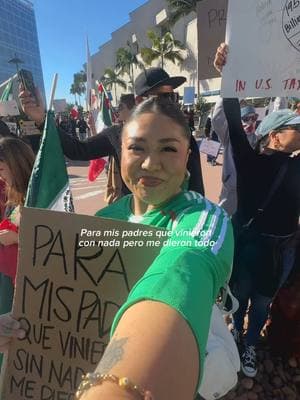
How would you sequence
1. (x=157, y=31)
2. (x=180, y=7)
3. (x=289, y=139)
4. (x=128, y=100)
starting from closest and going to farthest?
(x=289, y=139), (x=128, y=100), (x=180, y=7), (x=157, y=31)

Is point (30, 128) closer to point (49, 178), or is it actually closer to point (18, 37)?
point (49, 178)

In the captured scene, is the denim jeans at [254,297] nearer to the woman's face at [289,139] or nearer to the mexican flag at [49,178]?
the woman's face at [289,139]

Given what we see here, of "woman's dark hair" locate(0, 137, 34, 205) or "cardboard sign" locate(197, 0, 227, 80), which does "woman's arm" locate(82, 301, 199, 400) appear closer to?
"woman's dark hair" locate(0, 137, 34, 205)

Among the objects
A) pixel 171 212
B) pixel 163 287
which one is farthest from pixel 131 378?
pixel 171 212

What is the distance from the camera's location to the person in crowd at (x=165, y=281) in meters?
0.60

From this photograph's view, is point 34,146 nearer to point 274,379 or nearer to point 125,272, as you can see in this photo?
point 125,272

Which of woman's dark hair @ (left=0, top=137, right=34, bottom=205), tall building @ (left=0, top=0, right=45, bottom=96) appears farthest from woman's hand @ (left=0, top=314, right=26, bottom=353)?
tall building @ (left=0, top=0, right=45, bottom=96)

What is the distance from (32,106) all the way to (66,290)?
149 centimetres

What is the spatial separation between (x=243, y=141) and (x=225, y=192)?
1.69 feet

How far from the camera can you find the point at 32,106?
2.22 metres

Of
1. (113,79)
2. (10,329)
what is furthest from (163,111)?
(113,79)

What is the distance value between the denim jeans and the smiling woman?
1331 millimetres

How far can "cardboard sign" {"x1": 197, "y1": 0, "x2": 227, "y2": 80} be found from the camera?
230cm

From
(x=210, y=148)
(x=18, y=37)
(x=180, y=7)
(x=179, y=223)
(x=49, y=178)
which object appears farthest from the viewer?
(x=18, y=37)
